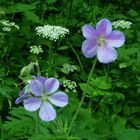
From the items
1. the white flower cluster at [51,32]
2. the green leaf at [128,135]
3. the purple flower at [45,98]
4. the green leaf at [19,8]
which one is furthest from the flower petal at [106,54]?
the green leaf at [19,8]

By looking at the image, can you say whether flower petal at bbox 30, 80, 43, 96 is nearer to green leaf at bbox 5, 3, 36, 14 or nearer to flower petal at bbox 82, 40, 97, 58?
flower petal at bbox 82, 40, 97, 58

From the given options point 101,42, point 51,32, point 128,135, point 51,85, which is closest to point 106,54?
point 101,42

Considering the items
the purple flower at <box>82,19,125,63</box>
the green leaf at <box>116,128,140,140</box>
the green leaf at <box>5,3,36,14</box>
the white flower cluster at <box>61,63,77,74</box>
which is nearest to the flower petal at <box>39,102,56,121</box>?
the purple flower at <box>82,19,125,63</box>

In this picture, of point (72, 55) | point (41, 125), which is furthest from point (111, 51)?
point (72, 55)

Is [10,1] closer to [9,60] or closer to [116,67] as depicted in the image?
[9,60]

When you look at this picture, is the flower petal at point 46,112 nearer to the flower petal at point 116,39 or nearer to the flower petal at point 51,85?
the flower petal at point 51,85
